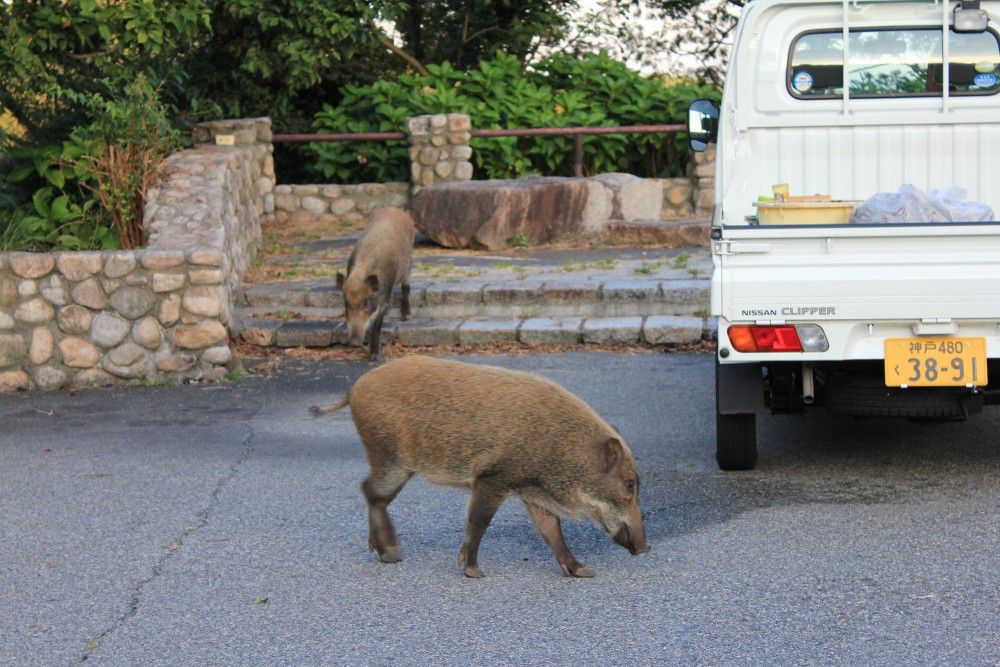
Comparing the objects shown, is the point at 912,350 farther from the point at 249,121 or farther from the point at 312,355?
the point at 249,121

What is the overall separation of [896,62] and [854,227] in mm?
2276

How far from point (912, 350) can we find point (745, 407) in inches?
32.1

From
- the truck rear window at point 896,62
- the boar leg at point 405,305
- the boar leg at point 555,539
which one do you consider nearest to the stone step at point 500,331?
the boar leg at point 405,305

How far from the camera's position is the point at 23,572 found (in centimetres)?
556

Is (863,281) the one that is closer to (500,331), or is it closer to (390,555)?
(390,555)

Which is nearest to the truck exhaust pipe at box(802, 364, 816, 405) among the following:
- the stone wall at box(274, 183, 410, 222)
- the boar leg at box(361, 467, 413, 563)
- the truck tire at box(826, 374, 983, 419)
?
the truck tire at box(826, 374, 983, 419)

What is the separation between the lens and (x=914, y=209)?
6789 millimetres

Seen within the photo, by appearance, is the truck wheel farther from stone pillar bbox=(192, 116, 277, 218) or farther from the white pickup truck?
stone pillar bbox=(192, 116, 277, 218)

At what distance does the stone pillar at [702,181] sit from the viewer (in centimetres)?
1592

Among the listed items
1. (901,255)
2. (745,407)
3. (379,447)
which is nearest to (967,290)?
(901,255)

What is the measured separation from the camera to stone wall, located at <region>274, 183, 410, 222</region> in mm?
16500

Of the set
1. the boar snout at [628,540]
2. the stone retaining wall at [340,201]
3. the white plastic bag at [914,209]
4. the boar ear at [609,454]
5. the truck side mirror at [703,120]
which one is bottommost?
the boar snout at [628,540]

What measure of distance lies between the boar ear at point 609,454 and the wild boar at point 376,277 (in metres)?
5.14

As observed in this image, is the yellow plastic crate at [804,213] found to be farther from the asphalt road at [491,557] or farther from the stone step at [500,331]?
the stone step at [500,331]
